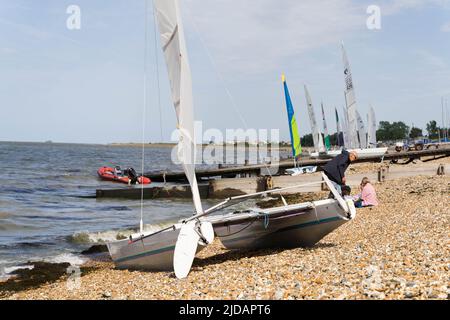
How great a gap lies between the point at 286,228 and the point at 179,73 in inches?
148

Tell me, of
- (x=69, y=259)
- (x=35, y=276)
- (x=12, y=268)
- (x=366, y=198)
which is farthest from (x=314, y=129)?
(x=35, y=276)

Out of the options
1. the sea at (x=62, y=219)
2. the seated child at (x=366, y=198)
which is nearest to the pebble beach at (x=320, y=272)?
the sea at (x=62, y=219)

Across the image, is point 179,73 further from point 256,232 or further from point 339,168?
point 339,168

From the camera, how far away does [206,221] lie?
903 centimetres

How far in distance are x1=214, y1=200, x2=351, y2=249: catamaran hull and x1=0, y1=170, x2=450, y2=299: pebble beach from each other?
0.26m

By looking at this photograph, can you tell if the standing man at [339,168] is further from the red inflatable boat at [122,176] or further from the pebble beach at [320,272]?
the red inflatable boat at [122,176]

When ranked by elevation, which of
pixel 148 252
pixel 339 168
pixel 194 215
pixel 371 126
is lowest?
pixel 148 252

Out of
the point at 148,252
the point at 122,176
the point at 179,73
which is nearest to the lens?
the point at 179,73

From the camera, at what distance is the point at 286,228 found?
1018cm

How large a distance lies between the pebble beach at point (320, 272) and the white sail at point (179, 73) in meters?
1.83

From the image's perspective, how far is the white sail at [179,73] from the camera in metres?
9.61

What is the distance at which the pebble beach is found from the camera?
20.2 feet
